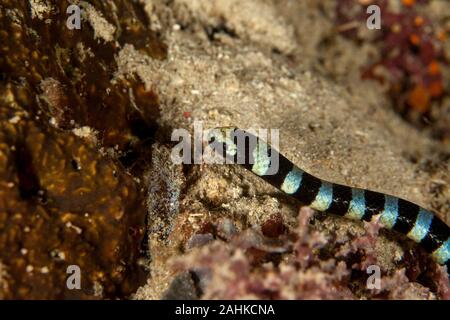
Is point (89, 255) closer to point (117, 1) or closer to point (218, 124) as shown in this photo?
point (218, 124)

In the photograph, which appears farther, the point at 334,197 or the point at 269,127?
the point at 269,127

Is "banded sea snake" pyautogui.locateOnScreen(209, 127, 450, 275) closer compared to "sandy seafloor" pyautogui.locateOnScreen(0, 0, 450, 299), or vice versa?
"sandy seafloor" pyautogui.locateOnScreen(0, 0, 450, 299)

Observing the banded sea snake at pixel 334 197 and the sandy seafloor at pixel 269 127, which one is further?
the banded sea snake at pixel 334 197

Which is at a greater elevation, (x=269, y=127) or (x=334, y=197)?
(x=269, y=127)

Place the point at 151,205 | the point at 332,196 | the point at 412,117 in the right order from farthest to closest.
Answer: the point at 412,117, the point at 332,196, the point at 151,205
